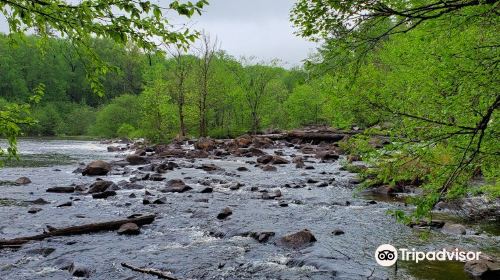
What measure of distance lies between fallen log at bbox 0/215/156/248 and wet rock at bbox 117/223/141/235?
1.40 ft

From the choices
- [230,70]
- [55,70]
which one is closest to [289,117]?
[230,70]

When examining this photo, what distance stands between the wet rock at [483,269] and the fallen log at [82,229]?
8.96 m

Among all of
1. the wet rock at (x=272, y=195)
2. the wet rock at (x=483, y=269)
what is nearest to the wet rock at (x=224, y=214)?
the wet rock at (x=272, y=195)

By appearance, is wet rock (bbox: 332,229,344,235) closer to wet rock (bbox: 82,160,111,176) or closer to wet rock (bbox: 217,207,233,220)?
wet rock (bbox: 217,207,233,220)

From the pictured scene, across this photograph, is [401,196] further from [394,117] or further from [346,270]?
[394,117]

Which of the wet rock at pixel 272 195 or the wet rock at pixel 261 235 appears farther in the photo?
the wet rock at pixel 272 195

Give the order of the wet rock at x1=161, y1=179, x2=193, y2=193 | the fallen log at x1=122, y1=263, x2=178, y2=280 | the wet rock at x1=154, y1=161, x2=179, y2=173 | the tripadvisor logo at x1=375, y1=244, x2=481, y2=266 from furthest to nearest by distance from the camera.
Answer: the wet rock at x1=154, y1=161, x2=179, y2=173 < the wet rock at x1=161, y1=179, x2=193, y2=193 < the tripadvisor logo at x1=375, y1=244, x2=481, y2=266 < the fallen log at x1=122, y1=263, x2=178, y2=280

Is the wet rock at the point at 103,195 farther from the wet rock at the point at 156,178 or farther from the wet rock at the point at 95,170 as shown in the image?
the wet rock at the point at 95,170

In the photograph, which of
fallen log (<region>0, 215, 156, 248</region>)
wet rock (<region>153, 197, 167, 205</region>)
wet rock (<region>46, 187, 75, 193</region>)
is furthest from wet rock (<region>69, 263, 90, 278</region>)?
wet rock (<region>46, 187, 75, 193</region>)

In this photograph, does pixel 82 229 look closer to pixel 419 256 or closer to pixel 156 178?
pixel 419 256

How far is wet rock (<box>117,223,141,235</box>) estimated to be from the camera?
11758mm

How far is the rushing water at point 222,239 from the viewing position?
8.91 metres

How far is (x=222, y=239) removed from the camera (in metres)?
11.4

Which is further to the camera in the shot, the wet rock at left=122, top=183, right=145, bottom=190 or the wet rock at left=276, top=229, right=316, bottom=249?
the wet rock at left=122, top=183, right=145, bottom=190
